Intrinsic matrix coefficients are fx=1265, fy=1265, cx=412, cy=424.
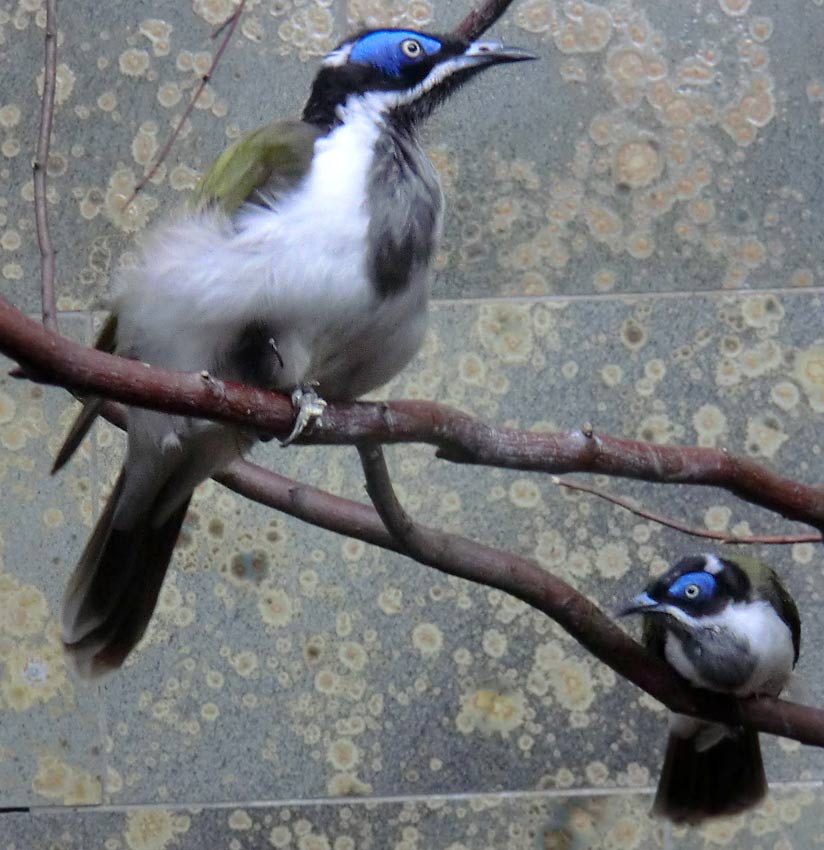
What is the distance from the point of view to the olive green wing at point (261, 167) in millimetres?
1529

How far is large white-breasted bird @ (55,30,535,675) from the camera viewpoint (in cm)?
149

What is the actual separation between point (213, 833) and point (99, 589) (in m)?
1.10

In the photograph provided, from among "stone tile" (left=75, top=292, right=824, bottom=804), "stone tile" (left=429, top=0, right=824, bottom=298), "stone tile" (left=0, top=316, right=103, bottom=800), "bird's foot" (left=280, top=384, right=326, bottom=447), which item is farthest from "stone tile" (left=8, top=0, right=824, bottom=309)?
"bird's foot" (left=280, top=384, right=326, bottom=447)

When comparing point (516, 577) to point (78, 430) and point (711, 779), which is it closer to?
point (78, 430)

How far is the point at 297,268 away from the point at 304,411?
0.19 metres

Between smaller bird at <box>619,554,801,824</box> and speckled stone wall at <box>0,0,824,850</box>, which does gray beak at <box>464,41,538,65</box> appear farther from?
speckled stone wall at <box>0,0,824,850</box>

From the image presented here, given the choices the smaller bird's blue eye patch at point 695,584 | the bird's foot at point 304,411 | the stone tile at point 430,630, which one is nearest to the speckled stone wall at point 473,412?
the stone tile at point 430,630

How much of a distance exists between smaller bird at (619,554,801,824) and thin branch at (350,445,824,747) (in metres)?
0.25

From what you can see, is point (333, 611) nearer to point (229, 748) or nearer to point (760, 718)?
point (229, 748)

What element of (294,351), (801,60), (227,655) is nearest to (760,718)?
(294,351)

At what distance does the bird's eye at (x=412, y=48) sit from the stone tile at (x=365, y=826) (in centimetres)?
166

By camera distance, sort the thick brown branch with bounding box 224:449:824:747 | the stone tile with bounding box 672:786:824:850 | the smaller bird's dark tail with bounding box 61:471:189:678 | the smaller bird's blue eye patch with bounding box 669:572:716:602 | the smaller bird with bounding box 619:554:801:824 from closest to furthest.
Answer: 1. the thick brown branch with bounding box 224:449:824:747
2. the smaller bird's dark tail with bounding box 61:471:189:678
3. the smaller bird with bounding box 619:554:801:824
4. the smaller bird's blue eye patch with bounding box 669:572:716:602
5. the stone tile with bounding box 672:786:824:850

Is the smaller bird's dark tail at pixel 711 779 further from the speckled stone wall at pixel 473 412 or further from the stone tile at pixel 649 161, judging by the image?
the stone tile at pixel 649 161

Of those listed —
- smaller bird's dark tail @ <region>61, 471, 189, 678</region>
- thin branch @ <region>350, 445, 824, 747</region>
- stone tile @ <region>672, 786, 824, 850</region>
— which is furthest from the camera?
stone tile @ <region>672, 786, 824, 850</region>
